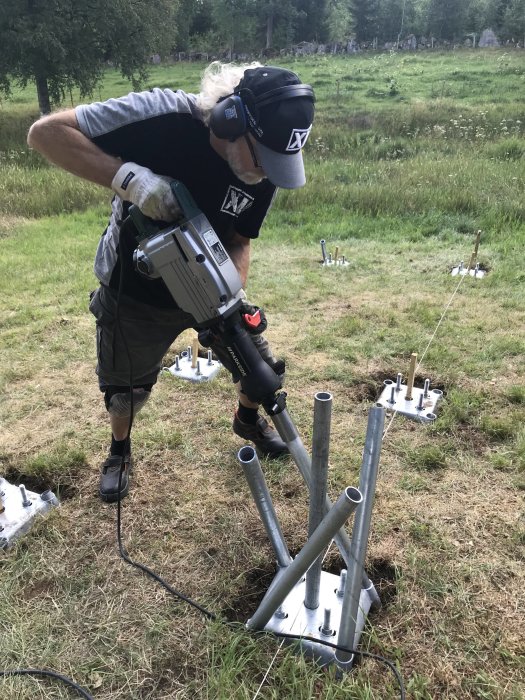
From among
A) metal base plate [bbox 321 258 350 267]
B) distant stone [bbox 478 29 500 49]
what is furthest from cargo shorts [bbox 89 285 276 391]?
distant stone [bbox 478 29 500 49]

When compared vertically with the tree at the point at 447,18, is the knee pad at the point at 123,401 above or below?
below

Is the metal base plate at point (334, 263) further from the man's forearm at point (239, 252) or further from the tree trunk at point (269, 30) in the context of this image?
the tree trunk at point (269, 30)

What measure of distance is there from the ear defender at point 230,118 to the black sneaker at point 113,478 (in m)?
1.72

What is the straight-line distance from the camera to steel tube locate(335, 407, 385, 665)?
5.42ft

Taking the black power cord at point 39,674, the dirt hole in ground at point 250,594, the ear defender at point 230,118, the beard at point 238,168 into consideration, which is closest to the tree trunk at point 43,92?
the beard at point 238,168

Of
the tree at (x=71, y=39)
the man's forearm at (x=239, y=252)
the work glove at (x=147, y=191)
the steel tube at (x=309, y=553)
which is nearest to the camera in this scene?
Result: the steel tube at (x=309, y=553)

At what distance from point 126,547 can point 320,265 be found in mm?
4270

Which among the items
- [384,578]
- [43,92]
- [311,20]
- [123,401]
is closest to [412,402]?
[384,578]

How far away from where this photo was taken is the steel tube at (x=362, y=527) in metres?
1.65

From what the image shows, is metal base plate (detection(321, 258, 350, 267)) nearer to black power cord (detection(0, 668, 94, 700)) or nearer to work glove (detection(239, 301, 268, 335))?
work glove (detection(239, 301, 268, 335))

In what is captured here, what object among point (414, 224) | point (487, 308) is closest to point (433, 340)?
point (487, 308)

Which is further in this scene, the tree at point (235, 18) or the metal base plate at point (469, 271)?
the tree at point (235, 18)

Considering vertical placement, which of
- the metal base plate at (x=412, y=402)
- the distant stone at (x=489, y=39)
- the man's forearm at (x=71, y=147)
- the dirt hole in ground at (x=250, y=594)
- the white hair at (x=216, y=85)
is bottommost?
the dirt hole in ground at (x=250, y=594)

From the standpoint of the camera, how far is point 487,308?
4.71m
